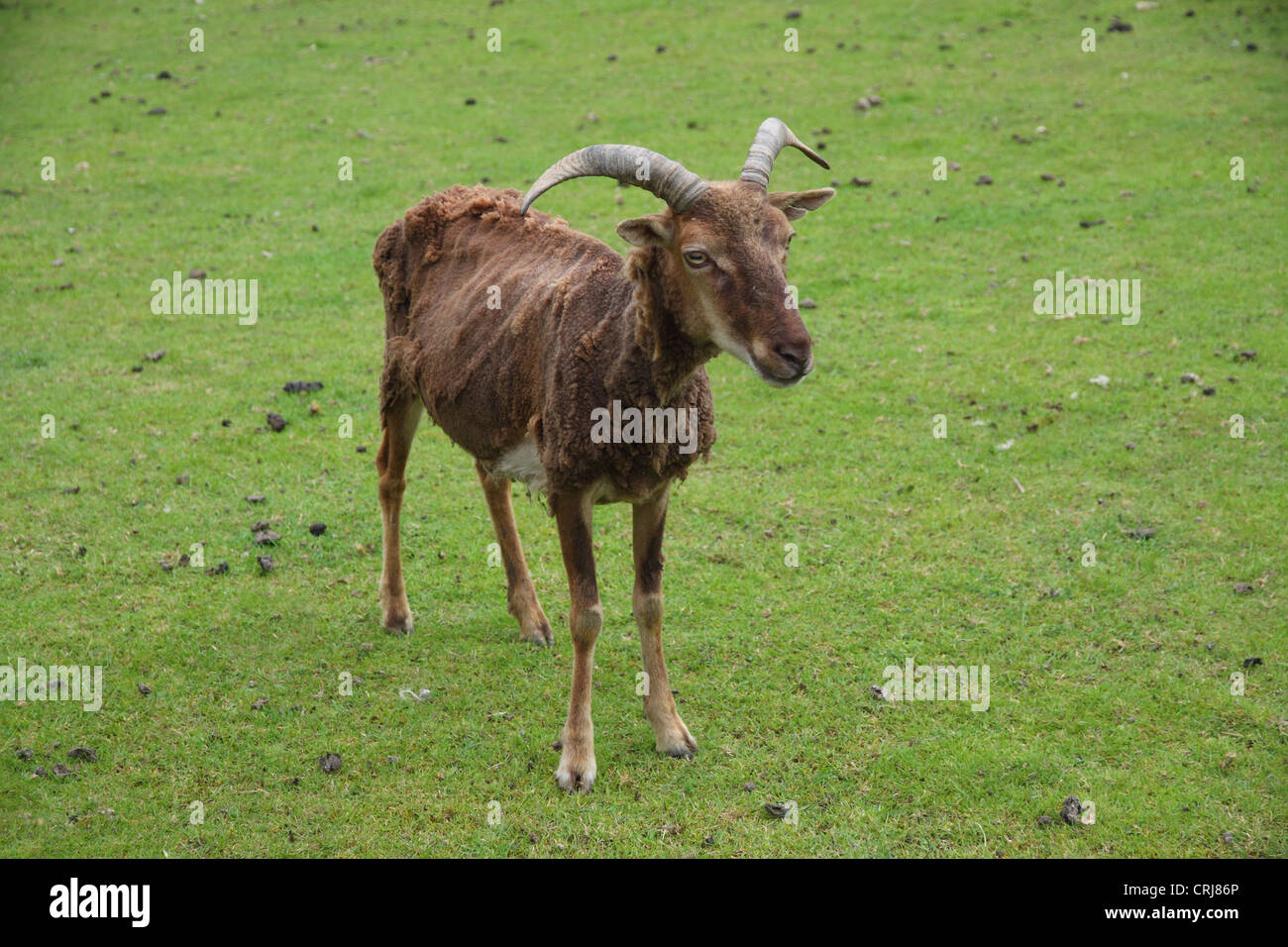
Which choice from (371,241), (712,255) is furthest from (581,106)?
(712,255)

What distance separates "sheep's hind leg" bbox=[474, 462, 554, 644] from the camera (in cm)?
875

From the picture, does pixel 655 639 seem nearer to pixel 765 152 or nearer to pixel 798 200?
pixel 798 200

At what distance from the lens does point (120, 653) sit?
8438 millimetres

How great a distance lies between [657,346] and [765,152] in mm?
1280

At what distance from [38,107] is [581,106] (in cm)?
1025

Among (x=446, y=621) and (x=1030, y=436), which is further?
(x=1030, y=436)

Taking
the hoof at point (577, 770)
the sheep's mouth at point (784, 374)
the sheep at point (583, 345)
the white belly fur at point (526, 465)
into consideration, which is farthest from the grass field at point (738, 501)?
the sheep's mouth at point (784, 374)

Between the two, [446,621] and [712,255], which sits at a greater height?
[712,255]

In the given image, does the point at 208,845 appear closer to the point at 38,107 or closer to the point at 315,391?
the point at 315,391

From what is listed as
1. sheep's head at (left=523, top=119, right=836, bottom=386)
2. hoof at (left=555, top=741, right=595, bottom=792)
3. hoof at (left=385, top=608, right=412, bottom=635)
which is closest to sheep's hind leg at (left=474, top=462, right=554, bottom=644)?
hoof at (left=385, top=608, right=412, bottom=635)

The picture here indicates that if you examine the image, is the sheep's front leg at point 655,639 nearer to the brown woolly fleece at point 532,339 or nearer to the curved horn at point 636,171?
the brown woolly fleece at point 532,339

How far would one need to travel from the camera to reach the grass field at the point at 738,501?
708 centimetres

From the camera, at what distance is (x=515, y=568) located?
8758mm

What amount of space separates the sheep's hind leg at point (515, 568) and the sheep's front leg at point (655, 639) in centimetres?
147
